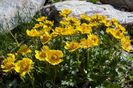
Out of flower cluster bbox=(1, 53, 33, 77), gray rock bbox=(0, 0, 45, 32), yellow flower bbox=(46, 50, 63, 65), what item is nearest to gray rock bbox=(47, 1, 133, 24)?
gray rock bbox=(0, 0, 45, 32)

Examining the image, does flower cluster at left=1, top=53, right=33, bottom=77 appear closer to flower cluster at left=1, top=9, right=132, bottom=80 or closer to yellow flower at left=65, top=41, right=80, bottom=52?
flower cluster at left=1, top=9, right=132, bottom=80

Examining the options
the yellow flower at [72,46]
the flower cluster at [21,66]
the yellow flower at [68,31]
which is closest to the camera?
the flower cluster at [21,66]

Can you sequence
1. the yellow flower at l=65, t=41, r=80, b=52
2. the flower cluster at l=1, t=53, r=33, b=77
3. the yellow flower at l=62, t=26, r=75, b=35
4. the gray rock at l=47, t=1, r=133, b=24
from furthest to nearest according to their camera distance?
the gray rock at l=47, t=1, r=133, b=24
the yellow flower at l=62, t=26, r=75, b=35
the yellow flower at l=65, t=41, r=80, b=52
the flower cluster at l=1, t=53, r=33, b=77

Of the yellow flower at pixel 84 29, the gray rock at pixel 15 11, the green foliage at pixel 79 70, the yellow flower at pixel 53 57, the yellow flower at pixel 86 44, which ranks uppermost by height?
the yellow flower at pixel 84 29

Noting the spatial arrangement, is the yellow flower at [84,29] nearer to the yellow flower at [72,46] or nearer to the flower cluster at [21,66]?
the yellow flower at [72,46]

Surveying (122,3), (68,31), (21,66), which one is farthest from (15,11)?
(21,66)

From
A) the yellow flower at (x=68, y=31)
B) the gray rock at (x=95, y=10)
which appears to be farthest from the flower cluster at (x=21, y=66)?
the gray rock at (x=95, y=10)

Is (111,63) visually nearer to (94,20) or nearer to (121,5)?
(94,20)

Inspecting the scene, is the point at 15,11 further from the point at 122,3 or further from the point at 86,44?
the point at 86,44

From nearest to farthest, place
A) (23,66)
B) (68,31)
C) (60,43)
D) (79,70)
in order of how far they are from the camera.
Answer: (23,66)
(68,31)
(79,70)
(60,43)
